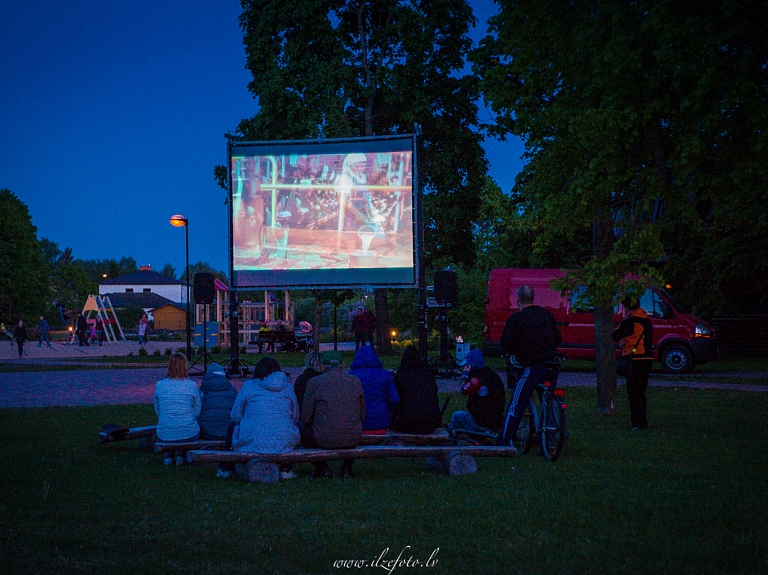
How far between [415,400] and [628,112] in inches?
175

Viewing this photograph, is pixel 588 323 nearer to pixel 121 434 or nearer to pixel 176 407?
pixel 121 434

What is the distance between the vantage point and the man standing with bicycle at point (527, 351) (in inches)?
345

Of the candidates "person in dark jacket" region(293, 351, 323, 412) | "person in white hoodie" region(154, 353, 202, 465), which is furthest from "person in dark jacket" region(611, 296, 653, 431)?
"person in white hoodie" region(154, 353, 202, 465)

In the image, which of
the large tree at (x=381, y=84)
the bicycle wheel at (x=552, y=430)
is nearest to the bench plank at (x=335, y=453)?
the bicycle wheel at (x=552, y=430)

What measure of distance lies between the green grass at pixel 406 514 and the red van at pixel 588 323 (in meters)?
12.3

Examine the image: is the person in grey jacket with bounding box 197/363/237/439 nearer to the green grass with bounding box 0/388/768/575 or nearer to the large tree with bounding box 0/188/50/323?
the green grass with bounding box 0/388/768/575

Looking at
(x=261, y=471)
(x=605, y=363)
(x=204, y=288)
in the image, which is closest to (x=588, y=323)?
(x=605, y=363)

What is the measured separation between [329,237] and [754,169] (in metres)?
10.5

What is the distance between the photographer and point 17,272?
65250mm

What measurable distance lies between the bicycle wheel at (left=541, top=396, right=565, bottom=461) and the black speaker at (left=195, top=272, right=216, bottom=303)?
46.7ft

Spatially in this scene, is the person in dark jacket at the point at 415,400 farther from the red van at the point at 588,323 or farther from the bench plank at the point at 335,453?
the red van at the point at 588,323

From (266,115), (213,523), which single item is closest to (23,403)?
(213,523)

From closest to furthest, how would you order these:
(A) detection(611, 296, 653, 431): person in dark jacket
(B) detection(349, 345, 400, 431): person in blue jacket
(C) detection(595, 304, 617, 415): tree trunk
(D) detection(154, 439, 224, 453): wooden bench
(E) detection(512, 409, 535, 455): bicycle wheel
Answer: (D) detection(154, 439, 224, 453): wooden bench < (B) detection(349, 345, 400, 431): person in blue jacket < (E) detection(512, 409, 535, 455): bicycle wheel < (A) detection(611, 296, 653, 431): person in dark jacket < (C) detection(595, 304, 617, 415): tree trunk

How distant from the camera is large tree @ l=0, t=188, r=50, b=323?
64250 millimetres
